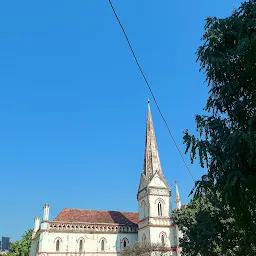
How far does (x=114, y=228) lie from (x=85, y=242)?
4395mm

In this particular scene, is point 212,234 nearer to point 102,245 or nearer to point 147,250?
point 147,250

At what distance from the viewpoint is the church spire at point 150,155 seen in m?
45.9

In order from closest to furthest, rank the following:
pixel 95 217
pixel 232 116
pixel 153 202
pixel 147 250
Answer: pixel 232 116
pixel 147 250
pixel 153 202
pixel 95 217

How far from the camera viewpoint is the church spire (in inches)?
1809

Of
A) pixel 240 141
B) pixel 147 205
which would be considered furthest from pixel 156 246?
pixel 240 141

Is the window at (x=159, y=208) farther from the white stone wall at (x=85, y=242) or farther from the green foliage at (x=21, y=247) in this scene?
the green foliage at (x=21, y=247)

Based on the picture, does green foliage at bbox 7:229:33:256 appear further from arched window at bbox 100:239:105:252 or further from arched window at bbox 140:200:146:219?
arched window at bbox 140:200:146:219

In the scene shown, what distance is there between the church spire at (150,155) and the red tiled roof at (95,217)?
808 centimetres

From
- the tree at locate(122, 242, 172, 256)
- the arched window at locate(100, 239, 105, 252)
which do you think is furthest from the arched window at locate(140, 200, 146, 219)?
the tree at locate(122, 242, 172, 256)

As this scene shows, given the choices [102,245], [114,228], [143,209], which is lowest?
[102,245]

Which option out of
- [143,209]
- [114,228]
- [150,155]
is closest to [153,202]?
[143,209]

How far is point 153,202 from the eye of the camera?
42.7 metres

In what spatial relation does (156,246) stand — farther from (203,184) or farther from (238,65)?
(238,65)

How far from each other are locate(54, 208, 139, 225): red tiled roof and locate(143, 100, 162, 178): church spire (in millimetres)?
8079
